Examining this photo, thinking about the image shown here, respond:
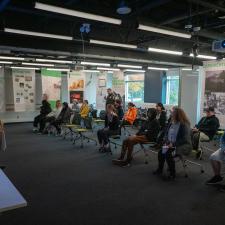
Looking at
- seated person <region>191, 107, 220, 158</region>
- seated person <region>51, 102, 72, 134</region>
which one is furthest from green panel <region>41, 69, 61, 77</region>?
seated person <region>191, 107, 220, 158</region>

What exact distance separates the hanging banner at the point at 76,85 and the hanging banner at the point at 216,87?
16.8ft

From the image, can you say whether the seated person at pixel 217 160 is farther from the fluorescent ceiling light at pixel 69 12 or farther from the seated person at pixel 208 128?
the fluorescent ceiling light at pixel 69 12

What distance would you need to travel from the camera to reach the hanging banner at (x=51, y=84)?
35.1ft

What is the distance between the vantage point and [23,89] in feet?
37.1

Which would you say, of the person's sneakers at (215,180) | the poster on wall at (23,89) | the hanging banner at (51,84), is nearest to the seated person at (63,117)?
the hanging banner at (51,84)

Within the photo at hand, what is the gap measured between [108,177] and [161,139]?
160cm

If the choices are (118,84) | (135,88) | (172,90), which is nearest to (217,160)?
(118,84)

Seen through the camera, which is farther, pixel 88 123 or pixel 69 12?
pixel 88 123

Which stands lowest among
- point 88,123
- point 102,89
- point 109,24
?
point 88,123

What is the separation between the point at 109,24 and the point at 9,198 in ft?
15.3

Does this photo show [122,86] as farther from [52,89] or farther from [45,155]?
[45,155]

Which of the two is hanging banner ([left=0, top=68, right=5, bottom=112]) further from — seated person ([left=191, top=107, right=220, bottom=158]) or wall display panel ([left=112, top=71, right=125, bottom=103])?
seated person ([left=191, top=107, right=220, bottom=158])

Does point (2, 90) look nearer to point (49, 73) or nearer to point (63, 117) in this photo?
point (49, 73)

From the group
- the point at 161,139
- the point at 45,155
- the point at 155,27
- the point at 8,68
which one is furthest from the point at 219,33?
the point at 8,68
